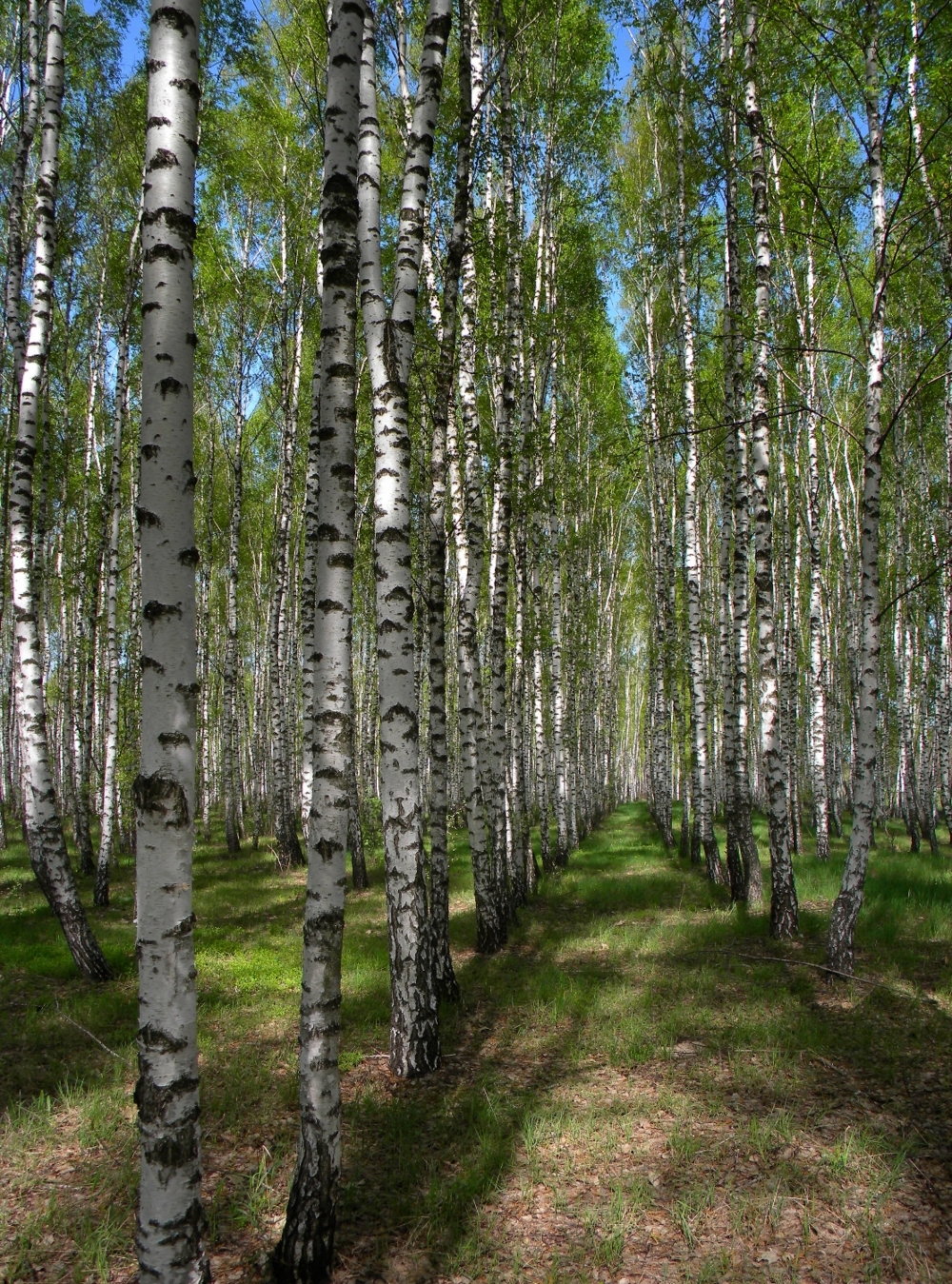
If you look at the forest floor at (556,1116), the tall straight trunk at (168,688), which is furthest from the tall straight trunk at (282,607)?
the tall straight trunk at (168,688)

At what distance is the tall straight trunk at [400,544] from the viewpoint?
4.64 m

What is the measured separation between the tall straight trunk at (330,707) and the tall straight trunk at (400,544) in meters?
0.91

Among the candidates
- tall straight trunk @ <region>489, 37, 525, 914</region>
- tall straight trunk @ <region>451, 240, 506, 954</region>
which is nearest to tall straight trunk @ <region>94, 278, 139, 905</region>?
tall straight trunk @ <region>451, 240, 506, 954</region>

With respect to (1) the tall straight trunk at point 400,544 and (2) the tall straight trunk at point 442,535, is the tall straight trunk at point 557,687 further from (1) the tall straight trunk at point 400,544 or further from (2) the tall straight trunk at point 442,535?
(1) the tall straight trunk at point 400,544

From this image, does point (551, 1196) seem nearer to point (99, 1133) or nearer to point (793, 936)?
point (99, 1133)

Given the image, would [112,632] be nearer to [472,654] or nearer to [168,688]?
[472,654]

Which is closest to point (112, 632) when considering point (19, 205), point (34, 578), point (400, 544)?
point (34, 578)

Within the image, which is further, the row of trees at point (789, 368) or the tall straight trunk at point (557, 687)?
the tall straight trunk at point (557, 687)

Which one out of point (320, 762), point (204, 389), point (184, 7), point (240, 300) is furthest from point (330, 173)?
point (204, 389)

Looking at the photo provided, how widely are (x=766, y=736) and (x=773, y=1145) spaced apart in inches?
191

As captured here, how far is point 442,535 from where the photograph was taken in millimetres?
6516

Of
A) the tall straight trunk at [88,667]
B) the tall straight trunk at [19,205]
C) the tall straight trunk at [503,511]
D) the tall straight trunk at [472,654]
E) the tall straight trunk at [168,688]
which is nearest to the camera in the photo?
the tall straight trunk at [168,688]

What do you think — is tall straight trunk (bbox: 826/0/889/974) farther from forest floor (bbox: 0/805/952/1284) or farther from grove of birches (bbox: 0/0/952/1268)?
forest floor (bbox: 0/805/952/1284)

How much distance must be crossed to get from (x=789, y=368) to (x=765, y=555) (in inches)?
434
